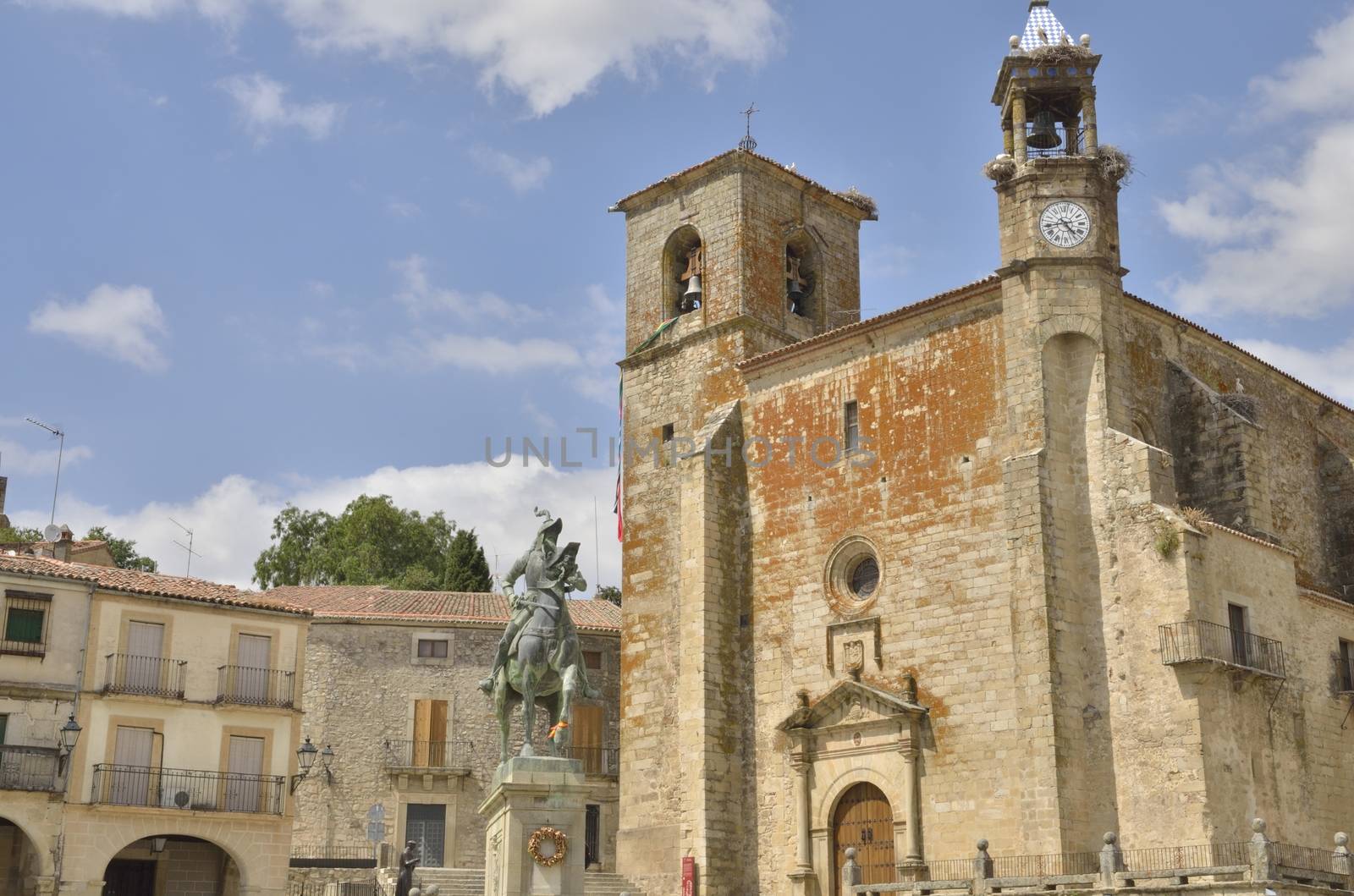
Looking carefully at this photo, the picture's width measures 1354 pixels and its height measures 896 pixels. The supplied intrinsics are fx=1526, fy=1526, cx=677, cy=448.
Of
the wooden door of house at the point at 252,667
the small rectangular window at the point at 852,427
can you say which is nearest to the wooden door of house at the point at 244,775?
the wooden door of house at the point at 252,667

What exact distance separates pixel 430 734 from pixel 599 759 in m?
3.61

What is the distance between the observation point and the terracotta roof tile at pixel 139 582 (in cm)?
2494

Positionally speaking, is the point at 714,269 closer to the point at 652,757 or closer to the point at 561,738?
the point at 652,757

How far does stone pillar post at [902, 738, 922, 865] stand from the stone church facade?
0.05 metres

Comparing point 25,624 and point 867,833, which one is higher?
point 25,624

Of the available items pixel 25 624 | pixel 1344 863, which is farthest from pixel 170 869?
pixel 1344 863

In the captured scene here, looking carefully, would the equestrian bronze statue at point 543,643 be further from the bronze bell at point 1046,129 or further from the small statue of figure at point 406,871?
the bronze bell at point 1046,129

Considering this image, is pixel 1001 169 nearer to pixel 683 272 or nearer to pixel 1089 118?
pixel 1089 118

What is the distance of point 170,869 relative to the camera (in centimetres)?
2644

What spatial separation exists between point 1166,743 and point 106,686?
53.9 feet

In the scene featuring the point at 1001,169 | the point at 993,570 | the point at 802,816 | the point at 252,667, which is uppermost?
the point at 1001,169

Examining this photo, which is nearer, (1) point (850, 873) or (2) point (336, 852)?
(1) point (850, 873)

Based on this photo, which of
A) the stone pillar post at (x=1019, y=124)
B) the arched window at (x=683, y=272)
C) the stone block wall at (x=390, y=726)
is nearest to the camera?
the stone pillar post at (x=1019, y=124)

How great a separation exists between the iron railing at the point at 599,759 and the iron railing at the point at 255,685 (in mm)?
7376
